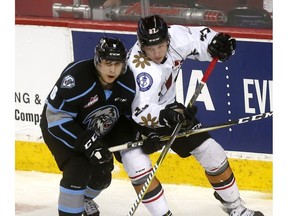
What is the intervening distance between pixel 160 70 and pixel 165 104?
0.77ft

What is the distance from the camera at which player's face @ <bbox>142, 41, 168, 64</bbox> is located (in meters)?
3.65

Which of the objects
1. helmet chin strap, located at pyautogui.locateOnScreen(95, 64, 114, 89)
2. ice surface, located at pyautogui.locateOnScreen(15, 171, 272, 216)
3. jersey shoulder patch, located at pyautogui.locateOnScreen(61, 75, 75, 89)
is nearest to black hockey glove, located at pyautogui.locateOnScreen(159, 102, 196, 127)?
helmet chin strap, located at pyautogui.locateOnScreen(95, 64, 114, 89)

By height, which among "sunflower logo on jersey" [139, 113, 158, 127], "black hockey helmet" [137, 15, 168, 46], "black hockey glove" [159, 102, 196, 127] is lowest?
"sunflower logo on jersey" [139, 113, 158, 127]

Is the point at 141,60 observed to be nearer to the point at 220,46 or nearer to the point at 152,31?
the point at 152,31

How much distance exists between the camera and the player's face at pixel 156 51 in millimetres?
3650

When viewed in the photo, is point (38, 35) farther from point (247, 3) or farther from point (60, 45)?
point (247, 3)

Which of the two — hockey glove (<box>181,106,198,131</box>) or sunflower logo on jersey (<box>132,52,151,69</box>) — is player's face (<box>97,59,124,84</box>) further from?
hockey glove (<box>181,106,198,131</box>)

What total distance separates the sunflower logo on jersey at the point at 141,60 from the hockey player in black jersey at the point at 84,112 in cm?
5

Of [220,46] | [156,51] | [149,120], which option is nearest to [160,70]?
[156,51]

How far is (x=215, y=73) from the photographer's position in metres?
4.65

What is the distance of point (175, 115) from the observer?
3.57 metres

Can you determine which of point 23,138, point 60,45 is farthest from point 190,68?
point 23,138

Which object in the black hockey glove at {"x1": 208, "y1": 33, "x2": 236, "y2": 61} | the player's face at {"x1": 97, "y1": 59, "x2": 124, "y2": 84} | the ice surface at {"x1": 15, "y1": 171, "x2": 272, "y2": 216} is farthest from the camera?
the ice surface at {"x1": 15, "y1": 171, "x2": 272, "y2": 216}

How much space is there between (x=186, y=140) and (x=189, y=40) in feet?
1.37
